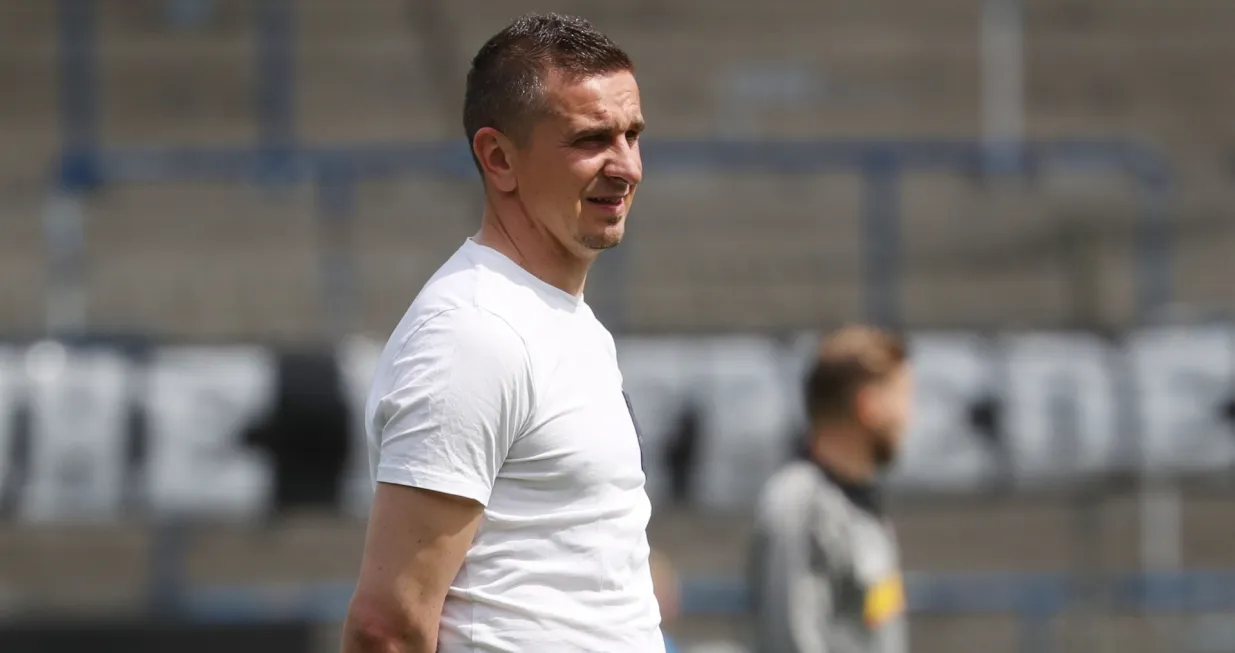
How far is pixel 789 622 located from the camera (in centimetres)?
370

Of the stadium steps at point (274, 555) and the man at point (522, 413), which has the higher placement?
the man at point (522, 413)

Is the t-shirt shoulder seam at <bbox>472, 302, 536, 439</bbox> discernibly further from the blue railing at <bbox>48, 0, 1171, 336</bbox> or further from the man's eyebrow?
the blue railing at <bbox>48, 0, 1171, 336</bbox>

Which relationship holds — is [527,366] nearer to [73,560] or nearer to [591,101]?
[591,101]

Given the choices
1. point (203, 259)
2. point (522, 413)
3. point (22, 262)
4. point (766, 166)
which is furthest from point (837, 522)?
point (22, 262)

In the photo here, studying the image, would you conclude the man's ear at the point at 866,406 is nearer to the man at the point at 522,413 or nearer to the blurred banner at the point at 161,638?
the man at the point at 522,413

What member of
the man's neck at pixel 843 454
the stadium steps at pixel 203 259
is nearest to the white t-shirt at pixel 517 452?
the man's neck at pixel 843 454

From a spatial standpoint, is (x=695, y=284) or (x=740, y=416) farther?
(x=695, y=284)

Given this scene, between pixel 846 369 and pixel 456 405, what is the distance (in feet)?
7.11

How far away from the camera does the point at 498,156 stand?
7.28 ft

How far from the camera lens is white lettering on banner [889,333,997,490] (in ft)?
Result: 24.5

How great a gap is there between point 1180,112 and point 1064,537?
2.61 m

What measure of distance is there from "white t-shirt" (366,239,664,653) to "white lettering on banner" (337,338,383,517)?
5.11 meters

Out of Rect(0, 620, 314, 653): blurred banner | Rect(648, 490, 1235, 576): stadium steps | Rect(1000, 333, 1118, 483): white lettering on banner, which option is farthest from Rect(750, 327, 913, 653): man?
Rect(0, 620, 314, 653): blurred banner

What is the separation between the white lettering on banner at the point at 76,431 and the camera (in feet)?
23.8
